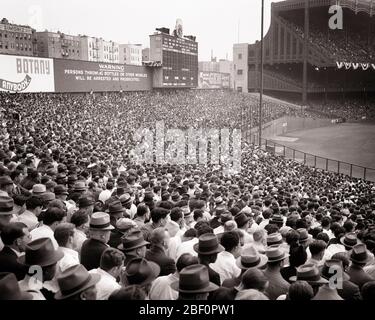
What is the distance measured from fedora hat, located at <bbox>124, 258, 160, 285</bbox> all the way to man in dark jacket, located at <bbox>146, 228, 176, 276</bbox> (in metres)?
0.71

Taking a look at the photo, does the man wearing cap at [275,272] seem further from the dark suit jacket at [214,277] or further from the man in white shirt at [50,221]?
the man in white shirt at [50,221]

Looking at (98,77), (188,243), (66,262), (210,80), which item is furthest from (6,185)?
(210,80)

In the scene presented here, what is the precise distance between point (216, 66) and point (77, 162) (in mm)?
124158

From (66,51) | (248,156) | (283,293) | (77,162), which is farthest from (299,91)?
(66,51)

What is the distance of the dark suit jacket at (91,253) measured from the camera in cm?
495

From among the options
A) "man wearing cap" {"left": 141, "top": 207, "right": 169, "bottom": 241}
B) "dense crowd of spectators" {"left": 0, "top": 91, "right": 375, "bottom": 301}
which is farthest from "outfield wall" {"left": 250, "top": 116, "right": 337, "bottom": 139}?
"man wearing cap" {"left": 141, "top": 207, "right": 169, "bottom": 241}

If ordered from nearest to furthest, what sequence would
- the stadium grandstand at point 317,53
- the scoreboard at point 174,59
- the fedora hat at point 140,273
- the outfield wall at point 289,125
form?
the fedora hat at point 140,273 < the scoreboard at point 174,59 < the outfield wall at point 289,125 < the stadium grandstand at point 317,53

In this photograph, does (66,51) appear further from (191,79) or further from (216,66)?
(191,79)

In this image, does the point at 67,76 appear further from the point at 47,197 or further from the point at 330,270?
the point at 330,270

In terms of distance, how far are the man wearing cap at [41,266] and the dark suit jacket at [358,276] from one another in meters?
3.49

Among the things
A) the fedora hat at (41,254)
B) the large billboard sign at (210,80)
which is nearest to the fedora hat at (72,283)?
the fedora hat at (41,254)

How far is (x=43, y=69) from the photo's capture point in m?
32.3

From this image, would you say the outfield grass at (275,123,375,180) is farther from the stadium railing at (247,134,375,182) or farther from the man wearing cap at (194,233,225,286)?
the man wearing cap at (194,233,225,286)
